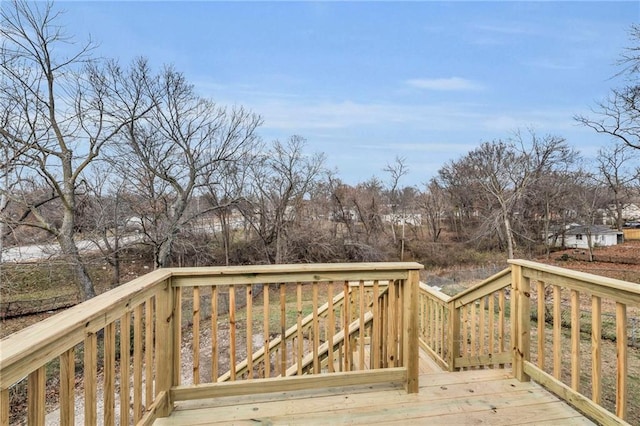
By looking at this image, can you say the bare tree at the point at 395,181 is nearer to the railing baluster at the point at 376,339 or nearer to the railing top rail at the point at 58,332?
the railing baluster at the point at 376,339

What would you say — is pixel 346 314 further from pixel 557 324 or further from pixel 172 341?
pixel 557 324

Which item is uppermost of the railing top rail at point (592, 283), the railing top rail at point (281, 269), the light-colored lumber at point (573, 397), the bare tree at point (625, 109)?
the bare tree at point (625, 109)

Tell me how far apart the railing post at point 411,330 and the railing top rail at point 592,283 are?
862 mm

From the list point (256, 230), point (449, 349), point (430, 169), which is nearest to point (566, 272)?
point (449, 349)

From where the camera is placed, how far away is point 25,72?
7535 millimetres

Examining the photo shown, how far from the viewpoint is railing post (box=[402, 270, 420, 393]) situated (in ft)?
7.37

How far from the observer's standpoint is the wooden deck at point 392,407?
77.7 inches

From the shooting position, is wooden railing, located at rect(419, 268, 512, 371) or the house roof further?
the house roof

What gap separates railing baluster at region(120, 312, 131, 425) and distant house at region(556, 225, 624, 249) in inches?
1087

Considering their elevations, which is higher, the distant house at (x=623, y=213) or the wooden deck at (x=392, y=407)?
the distant house at (x=623, y=213)

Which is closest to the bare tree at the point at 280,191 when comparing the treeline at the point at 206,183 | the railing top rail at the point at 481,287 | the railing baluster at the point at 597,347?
the treeline at the point at 206,183

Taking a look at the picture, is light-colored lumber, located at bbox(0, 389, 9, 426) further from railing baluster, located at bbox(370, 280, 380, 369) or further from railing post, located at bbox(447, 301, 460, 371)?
railing post, located at bbox(447, 301, 460, 371)

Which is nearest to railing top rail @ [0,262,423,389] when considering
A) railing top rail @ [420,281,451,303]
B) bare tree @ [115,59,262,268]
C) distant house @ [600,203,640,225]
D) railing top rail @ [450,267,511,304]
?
railing top rail @ [450,267,511,304]

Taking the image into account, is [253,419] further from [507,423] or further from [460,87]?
[460,87]
